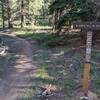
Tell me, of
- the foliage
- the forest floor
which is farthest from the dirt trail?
the foliage

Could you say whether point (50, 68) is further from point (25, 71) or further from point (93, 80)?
point (93, 80)

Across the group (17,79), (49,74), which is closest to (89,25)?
(49,74)

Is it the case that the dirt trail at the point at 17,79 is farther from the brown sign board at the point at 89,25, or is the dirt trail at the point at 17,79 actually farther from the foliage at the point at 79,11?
the foliage at the point at 79,11

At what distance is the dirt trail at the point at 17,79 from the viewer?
13591 mm

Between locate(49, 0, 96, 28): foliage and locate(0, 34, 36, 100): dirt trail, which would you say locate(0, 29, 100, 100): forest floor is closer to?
locate(0, 34, 36, 100): dirt trail

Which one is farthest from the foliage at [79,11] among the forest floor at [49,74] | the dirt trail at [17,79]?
the dirt trail at [17,79]

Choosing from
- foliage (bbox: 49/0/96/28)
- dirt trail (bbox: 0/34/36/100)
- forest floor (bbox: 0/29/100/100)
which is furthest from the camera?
foliage (bbox: 49/0/96/28)

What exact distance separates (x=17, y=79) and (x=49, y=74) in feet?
6.43

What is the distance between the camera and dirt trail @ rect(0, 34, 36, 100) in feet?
44.6

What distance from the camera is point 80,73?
16.6 m

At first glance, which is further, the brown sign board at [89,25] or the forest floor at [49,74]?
the forest floor at [49,74]

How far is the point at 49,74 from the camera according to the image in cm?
1680

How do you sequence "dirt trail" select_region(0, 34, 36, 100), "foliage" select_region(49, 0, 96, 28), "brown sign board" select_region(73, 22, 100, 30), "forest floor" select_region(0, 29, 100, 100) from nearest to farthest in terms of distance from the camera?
"brown sign board" select_region(73, 22, 100, 30) < "dirt trail" select_region(0, 34, 36, 100) < "forest floor" select_region(0, 29, 100, 100) < "foliage" select_region(49, 0, 96, 28)

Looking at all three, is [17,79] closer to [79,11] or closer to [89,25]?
[89,25]
